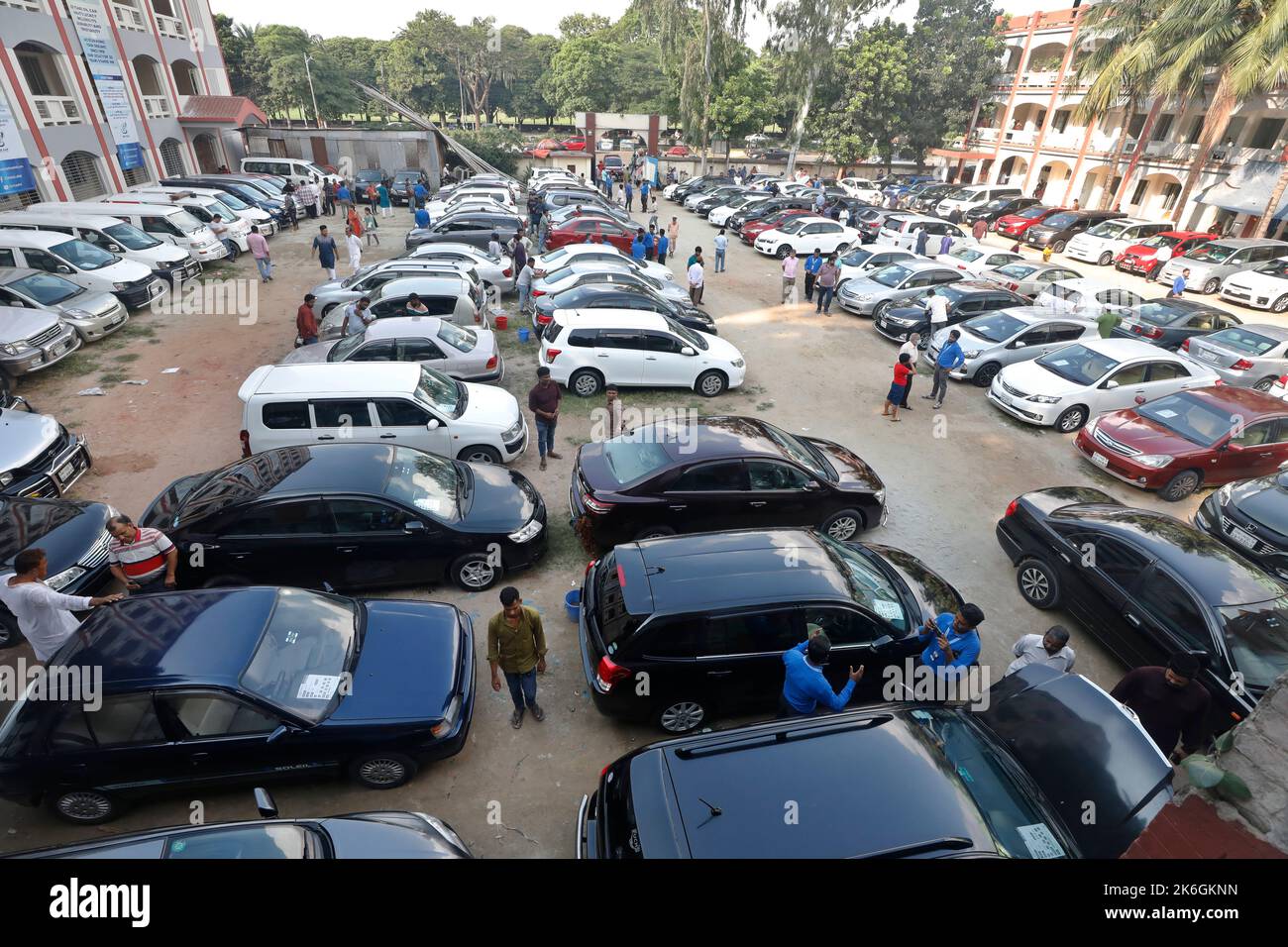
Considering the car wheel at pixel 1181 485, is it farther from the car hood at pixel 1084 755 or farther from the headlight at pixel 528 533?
the headlight at pixel 528 533

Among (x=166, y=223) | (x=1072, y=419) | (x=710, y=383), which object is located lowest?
(x=1072, y=419)

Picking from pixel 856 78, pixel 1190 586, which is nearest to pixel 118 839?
pixel 1190 586

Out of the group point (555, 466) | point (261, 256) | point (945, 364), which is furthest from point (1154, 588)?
point (261, 256)

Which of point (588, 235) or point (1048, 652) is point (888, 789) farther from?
point (588, 235)

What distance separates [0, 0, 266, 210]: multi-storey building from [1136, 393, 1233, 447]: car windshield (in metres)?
29.8

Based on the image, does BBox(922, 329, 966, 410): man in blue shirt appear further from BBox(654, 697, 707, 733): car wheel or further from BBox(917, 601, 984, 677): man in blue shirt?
BBox(654, 697, 707, 733): car wheel

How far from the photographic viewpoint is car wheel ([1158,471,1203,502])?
968cm

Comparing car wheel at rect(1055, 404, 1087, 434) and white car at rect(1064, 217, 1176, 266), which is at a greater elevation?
white car at rect(1064, 217, 1176, 266)

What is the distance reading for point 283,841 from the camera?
372cm

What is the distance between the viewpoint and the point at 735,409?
12312mm

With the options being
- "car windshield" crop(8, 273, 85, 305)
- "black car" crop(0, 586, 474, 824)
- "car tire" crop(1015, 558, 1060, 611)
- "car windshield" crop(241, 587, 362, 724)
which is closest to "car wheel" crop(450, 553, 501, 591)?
"car windshield" crop(241, 587, 362, 724)

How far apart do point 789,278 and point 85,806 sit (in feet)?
56.7

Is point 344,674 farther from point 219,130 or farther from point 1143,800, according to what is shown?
point 219,130

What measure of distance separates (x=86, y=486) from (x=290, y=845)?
26.2 ft
